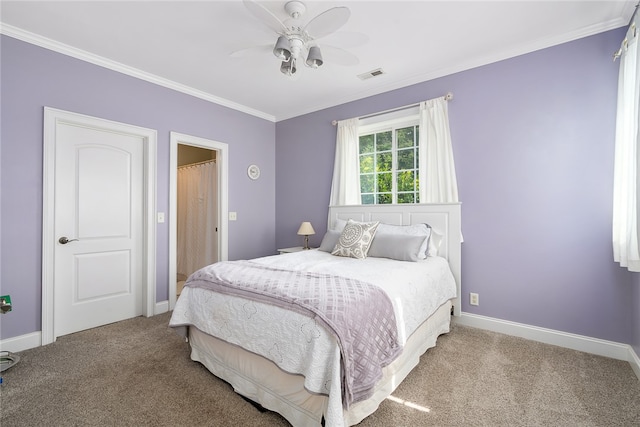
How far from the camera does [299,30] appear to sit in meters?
2.11

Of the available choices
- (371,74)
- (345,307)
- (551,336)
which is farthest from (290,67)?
(551,336)

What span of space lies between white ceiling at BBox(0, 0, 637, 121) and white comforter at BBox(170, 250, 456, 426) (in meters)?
1.79

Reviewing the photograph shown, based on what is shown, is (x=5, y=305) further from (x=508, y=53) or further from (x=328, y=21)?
(x=508, y=53)

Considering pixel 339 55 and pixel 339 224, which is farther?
pixel 339 224

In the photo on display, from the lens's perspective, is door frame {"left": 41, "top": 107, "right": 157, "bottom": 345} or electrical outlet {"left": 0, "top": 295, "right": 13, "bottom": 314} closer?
electrical outlet {"left": 0, "top": 295, "right": 13, "bottom": 314}

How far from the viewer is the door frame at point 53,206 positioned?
8.51 feet

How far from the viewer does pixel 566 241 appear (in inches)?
99.3

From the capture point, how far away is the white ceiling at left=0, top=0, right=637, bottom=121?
2191mm

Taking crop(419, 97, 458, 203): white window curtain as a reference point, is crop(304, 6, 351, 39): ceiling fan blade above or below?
above

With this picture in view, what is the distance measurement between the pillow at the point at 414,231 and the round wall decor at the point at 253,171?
2220 mm

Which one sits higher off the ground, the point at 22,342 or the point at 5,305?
the point at 5,305

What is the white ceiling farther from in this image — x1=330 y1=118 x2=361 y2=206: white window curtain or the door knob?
the door knob

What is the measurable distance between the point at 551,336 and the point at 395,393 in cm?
169

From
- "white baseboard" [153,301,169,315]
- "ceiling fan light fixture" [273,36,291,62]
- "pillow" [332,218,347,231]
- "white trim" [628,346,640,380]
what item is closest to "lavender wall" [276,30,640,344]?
"white trim" [628,346,640,380]
